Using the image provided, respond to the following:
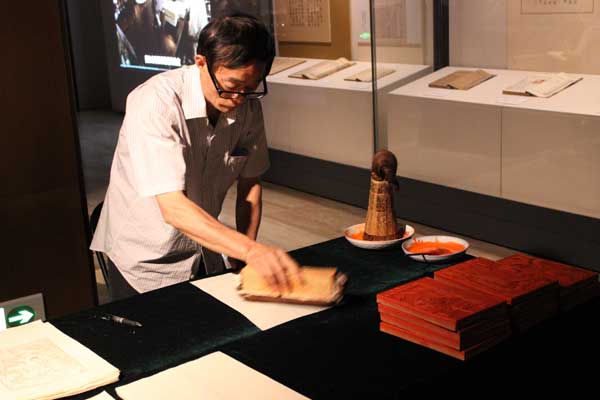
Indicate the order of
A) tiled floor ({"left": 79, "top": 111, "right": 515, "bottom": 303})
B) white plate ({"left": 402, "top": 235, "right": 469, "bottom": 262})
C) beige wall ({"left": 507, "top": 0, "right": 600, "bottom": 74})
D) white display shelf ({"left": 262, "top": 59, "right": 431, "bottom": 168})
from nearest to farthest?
white plate ({"left": 402, "top": 235, "right": 469, "bottom": 262})
beige wall ({"left": 507, "top": 0, "right": 600, "bottom": 74})
tiled floor ({"left": 79, "top": 111, "right": 515, "bottom": 303})
white display shelf ({"left": 262, "top": 59, "right": 431, "bottom": 168})

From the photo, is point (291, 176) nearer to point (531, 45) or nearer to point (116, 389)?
point (531, 45)

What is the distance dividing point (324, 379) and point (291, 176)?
489cm

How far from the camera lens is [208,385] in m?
1.66

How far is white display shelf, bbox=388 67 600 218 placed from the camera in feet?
14.3

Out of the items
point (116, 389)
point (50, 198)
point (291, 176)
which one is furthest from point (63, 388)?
point (291, 176)

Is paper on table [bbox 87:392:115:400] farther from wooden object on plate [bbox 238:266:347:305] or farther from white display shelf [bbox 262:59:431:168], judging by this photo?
white display shelf [bbox 262:59:431:168]

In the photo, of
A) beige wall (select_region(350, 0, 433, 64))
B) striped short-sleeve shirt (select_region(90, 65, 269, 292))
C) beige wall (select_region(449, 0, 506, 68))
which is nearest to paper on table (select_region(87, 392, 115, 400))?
striped short-sleeve shirt (select_region(90, 65, 269, 292))

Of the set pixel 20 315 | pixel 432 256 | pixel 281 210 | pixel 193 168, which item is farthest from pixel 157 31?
pixel 432 256

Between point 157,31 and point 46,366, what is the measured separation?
10.9 ft

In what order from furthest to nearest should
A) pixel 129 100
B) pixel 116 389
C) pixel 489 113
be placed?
pixel 489 113 < pixel 129 100 < pixel 116 389

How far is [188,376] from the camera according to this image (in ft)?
5.57

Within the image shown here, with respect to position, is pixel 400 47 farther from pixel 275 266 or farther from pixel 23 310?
pixel 275 266

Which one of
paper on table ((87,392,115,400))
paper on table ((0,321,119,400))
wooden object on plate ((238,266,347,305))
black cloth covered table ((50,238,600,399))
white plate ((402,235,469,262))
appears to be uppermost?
wooden object on plate ((238,266,347,305))

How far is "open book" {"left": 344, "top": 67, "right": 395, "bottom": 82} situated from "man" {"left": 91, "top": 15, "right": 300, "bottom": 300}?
309 cm
